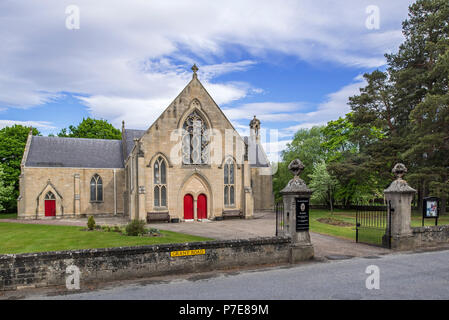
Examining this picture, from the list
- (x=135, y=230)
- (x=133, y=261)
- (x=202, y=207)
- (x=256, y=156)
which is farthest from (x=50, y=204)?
(x=133, y=261)

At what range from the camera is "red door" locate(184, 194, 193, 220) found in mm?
28906

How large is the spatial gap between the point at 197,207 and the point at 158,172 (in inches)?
201

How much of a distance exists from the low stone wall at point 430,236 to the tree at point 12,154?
4452 centimetres

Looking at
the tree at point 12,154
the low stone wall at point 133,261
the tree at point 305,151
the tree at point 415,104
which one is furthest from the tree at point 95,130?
the low stone wall at point 133,261

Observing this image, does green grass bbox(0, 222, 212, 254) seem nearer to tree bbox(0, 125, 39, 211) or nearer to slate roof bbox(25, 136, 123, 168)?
slate roof bbox(25, 136, 123, 168)

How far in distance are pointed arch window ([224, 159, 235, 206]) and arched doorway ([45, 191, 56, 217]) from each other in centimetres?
1946

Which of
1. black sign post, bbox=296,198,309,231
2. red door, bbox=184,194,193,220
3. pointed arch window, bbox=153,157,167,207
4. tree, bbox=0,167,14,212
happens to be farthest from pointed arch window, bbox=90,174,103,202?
black sign post, bbox=296,198,309,231

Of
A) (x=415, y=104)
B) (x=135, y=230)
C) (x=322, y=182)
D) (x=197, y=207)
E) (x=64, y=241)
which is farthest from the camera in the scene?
(x=322, y=182)

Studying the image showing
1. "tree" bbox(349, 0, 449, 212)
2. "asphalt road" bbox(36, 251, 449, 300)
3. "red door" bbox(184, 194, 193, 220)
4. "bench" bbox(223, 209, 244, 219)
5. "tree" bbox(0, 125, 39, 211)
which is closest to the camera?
"asphalt road" bbox(36, 251, 449, 300)

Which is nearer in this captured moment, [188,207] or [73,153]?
[188,207]

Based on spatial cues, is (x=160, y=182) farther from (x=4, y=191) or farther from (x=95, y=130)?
(x=95, y=130)

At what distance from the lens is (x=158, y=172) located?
91.1 ft

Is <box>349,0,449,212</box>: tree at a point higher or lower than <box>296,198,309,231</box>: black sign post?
higher

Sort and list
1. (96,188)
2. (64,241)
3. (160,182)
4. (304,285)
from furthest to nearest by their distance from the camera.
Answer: (96,188), (160,182), (64,241), (304,285)
